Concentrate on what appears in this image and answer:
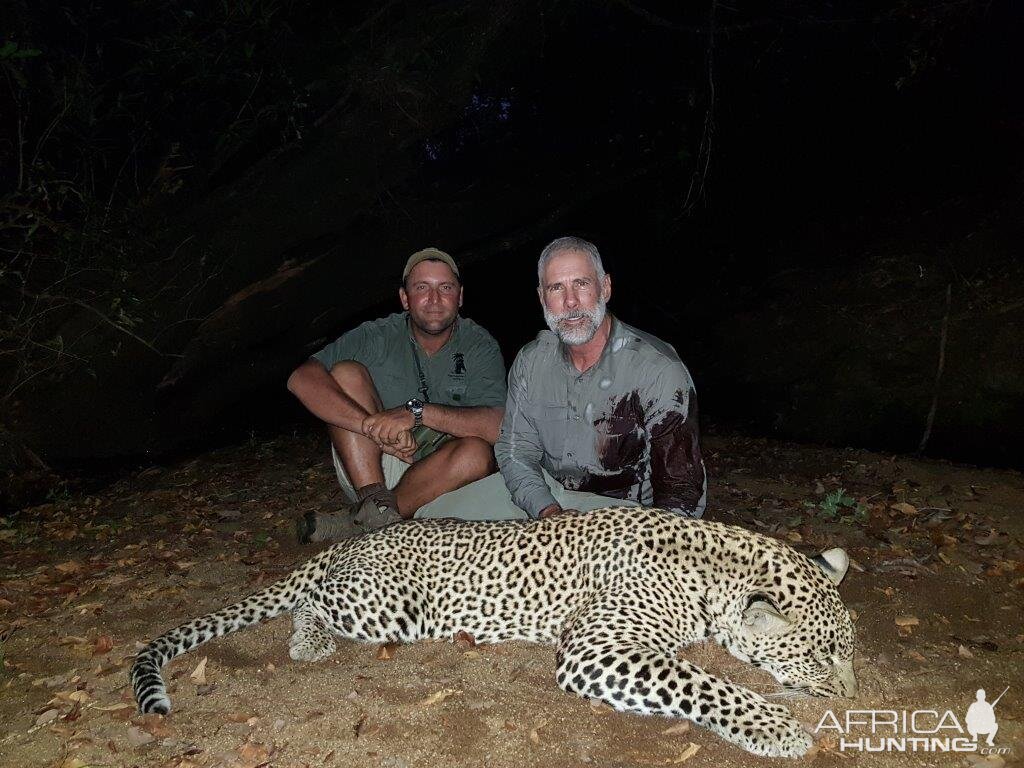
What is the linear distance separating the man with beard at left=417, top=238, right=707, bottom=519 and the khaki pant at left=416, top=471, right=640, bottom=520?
16 mm

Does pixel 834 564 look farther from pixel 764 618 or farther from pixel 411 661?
pixel 411 661

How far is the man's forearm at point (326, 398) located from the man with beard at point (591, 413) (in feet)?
3.88

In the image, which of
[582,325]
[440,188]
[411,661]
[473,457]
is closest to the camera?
[411,661]

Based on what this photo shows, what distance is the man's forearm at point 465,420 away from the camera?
210 inches

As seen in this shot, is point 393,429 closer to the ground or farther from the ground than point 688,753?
farther from the ground

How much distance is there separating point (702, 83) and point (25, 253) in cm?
783

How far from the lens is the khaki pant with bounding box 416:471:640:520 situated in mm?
4785

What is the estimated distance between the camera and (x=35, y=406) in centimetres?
761

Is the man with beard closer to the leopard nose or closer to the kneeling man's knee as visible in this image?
the kneeling man's knee

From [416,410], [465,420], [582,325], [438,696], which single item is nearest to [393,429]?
[416,410]

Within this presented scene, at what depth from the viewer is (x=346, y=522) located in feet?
18.1

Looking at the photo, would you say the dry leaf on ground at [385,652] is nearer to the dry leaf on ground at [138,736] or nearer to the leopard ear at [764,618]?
the dry leaf on ground at [138,736]

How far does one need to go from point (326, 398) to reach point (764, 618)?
344 cm

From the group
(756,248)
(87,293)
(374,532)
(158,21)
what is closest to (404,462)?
(374,532)
